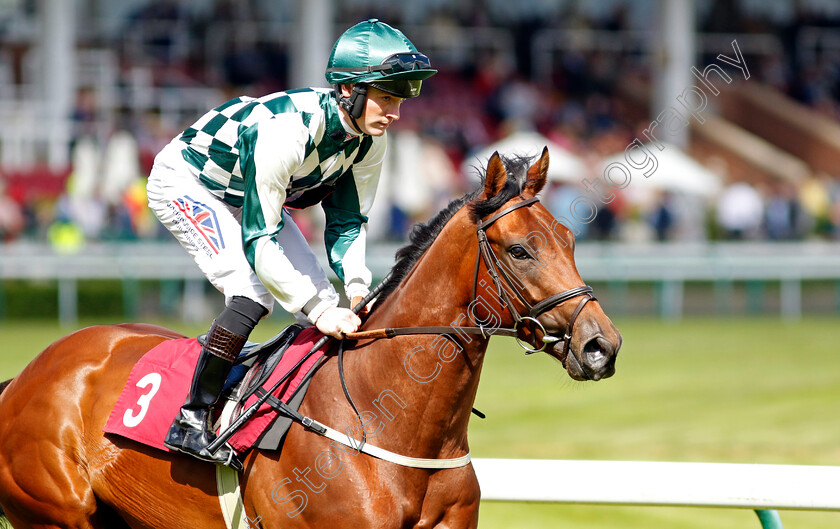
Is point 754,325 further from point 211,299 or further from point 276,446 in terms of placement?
point 276,446

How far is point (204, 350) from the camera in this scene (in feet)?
10.9

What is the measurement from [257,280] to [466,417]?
0.84m

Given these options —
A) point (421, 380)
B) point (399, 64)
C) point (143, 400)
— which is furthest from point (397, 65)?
point (143, 400)

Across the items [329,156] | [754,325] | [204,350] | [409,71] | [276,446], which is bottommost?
[754,325]

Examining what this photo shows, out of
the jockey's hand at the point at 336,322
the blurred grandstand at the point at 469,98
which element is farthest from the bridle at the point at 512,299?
the blurred grandstand at the point at 469,98

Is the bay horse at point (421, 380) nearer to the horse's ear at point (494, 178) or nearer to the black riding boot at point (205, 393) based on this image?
the horse's ear at point (494, 178)

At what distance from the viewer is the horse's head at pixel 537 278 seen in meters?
2.85

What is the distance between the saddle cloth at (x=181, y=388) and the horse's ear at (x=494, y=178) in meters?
0.79

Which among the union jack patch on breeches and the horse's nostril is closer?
the horse's nostril

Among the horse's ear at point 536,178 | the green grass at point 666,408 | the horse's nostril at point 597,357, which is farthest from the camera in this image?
the green grass at point 666,408

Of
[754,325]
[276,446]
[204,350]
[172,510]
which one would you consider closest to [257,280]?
[204,350]

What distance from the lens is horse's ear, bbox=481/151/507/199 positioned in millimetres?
3005

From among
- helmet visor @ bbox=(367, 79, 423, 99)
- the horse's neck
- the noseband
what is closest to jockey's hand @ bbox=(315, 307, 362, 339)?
the horse's neck

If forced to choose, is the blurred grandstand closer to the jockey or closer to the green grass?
the green grass
